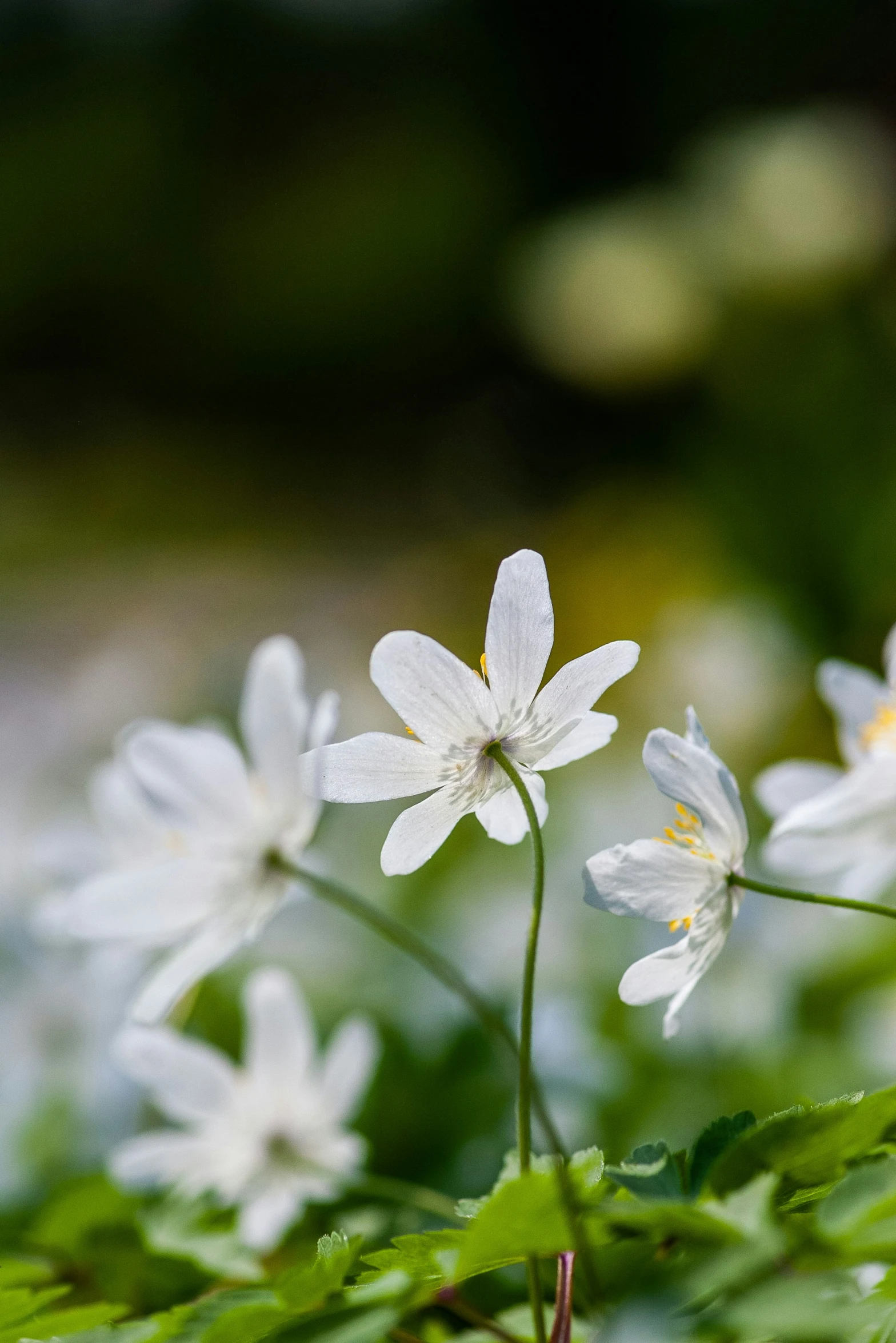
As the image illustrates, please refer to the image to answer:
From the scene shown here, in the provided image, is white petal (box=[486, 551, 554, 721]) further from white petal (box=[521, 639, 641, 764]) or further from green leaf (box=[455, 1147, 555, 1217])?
green leaf (box=[455, 1147, 555, 1217])

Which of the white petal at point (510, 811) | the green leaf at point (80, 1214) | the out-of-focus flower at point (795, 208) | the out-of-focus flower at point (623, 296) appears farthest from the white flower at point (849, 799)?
the out-of-focus flower at point (623, 296)

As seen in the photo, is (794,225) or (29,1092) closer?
(29,1092)

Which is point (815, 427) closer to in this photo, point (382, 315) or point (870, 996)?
point (870, 996)

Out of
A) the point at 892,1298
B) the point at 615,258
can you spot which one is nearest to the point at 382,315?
the point at 615,258

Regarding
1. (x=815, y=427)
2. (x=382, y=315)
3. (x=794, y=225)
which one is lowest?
(x=815, y=427)

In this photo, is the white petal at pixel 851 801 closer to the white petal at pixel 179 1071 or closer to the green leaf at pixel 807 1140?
the green leaf at pixel 807 1140

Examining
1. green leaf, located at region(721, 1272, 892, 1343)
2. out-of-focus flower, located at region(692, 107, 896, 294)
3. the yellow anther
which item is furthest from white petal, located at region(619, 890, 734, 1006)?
out-of-focus flower, located at region(692, 107, 896, 294)
